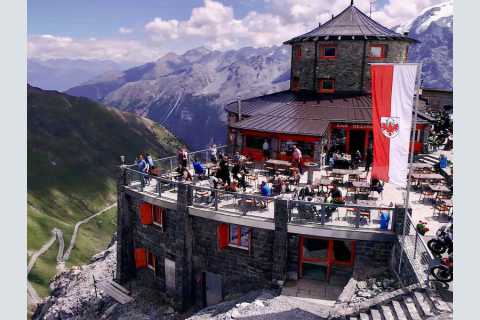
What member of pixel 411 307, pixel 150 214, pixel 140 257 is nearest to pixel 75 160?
pixel 140 257

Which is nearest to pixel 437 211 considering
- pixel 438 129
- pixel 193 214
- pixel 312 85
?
→ pixel 193 214

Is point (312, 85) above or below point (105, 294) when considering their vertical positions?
above

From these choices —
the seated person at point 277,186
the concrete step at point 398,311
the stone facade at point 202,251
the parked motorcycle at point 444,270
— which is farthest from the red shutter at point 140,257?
the parked motorcycle at point 444,270

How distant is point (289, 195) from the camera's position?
69.1 feet

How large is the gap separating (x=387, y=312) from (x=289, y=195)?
28.2ft

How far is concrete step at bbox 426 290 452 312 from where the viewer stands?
39.5ft

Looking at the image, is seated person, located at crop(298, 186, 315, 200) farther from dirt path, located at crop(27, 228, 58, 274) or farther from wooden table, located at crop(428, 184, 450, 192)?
dirt path, located at crop(27, 228, 58, 274)

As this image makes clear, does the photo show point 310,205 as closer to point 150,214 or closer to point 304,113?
point 150,214

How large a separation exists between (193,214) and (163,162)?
7.24 m

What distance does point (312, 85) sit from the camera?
3447 centimetres

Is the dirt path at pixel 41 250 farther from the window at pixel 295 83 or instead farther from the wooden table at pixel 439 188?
the wooden table at pixel 439 188

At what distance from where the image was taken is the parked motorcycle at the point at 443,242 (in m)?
14.0

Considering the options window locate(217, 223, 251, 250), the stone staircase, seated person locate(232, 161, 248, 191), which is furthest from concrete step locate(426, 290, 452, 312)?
seated person locate(232, 161, 248, 191)

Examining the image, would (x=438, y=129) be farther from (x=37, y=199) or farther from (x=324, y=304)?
(x=37, y=199)
